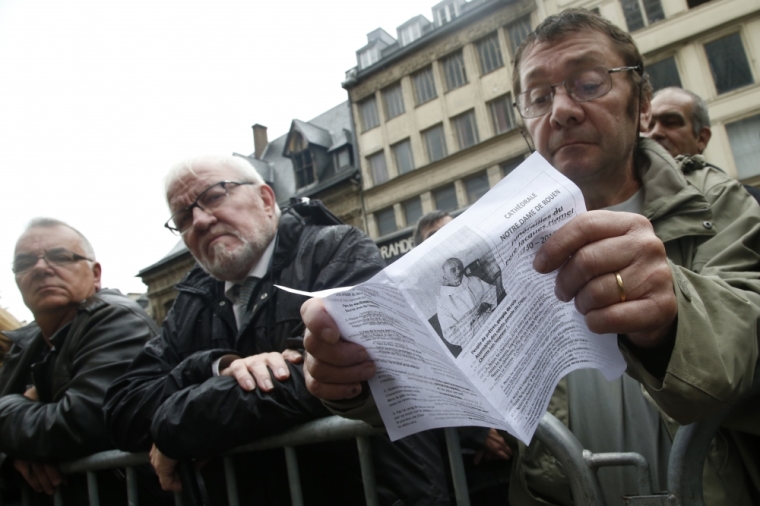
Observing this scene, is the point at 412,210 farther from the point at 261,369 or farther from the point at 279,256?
the point at 261,369

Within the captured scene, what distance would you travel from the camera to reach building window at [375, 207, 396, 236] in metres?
20.2

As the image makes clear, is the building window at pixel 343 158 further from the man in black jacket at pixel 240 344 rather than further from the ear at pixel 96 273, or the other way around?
the man in black jacket at pixel 240 344

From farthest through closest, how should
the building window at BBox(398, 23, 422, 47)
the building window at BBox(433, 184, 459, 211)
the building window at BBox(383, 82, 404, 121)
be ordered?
1. the building window at BBox(398, 23, 422, 47)
2. the building window at BBox(383, 82, 404, 121)
3. the building window at BBox(433, 184, 459, 211)

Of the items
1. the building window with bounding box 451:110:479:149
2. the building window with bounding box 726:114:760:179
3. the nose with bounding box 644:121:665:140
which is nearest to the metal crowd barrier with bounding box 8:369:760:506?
the nose with bounding box 644:121:665:140

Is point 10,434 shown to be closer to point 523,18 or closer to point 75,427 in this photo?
point 75,427

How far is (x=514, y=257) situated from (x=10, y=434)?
2324mm

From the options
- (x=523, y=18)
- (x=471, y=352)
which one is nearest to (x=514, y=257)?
(x=471, y=352)

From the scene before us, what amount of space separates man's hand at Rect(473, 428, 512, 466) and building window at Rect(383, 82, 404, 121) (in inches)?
781

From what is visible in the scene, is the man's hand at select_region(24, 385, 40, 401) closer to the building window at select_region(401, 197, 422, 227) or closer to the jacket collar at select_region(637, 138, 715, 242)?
the jacket collar at select_region(637, 138, 715, 242)

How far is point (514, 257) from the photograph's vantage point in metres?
0.73

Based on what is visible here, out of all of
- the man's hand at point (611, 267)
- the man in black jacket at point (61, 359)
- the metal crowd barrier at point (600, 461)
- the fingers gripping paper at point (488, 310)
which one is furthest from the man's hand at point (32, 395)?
the man's hand at point (611, 267)

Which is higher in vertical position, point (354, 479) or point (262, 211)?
point (262, 211)

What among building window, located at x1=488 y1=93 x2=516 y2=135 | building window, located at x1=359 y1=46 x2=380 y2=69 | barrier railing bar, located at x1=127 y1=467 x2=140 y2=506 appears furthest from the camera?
building window, located at x1=359 y1=46 x2=380 y2=69

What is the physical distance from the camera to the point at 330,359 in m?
0.94
